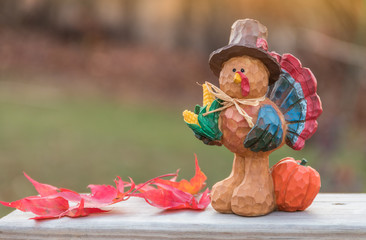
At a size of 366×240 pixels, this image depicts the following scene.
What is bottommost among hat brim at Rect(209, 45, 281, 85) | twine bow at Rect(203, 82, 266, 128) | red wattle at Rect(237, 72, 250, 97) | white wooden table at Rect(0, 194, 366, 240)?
white wooden table at Rect(0, 194, 366, 240)

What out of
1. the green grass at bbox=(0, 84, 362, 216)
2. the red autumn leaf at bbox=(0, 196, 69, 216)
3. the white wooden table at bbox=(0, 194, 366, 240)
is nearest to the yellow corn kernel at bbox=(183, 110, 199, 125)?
the white wooden table at bbox=(0, 194, 366, 240)

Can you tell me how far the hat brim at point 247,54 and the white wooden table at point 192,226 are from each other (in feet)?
1.17

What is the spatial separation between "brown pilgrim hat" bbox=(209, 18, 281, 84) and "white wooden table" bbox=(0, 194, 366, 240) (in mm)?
354

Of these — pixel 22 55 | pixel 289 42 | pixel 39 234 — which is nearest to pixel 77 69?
pixel 22 55

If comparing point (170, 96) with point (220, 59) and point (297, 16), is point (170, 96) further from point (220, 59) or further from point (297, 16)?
point (220, 59)

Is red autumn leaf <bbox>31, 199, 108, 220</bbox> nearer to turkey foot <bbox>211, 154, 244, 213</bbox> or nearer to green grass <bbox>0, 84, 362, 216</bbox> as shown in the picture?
turkey foot <bbox>211, 154, 244, 213</bbox>

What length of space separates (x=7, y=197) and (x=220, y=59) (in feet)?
6.29

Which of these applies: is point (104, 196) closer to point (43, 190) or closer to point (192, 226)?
point (43, 190)

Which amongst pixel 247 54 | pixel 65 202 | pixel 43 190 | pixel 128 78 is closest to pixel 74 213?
pixel 65 202

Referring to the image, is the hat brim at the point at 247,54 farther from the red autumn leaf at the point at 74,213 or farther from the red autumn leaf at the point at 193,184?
the red autumn leaf at the point at 74,213

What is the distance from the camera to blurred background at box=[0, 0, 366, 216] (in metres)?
2.73

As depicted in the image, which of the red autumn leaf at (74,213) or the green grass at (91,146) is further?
the green grass at (91,146)

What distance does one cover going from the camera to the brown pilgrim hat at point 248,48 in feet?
3.44

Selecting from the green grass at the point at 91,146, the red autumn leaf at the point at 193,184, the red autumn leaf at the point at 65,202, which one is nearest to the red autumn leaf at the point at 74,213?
the red autumn leaf at the point at 65,202
